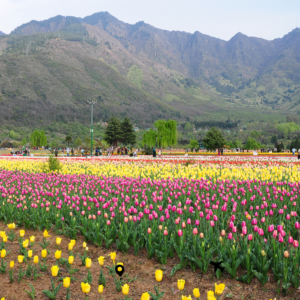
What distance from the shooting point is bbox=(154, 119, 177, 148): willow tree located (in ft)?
193

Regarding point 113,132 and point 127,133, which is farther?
point 127,133

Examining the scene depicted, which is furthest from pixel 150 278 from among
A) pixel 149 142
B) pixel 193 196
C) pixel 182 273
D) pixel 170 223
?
pixel 149 142

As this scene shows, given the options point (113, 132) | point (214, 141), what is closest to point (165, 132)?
point (214, 141)

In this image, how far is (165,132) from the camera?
5916 cm

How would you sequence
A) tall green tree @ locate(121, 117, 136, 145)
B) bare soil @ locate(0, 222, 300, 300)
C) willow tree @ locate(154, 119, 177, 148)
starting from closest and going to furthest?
bare soil @ locate(0, 222, 300, 300)
willow tree @ locate(154, 119, 177, 148)
tall green tree @ locate(121, 117, 136, 145)

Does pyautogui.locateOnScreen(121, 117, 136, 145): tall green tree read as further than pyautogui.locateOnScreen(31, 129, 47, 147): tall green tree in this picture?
No

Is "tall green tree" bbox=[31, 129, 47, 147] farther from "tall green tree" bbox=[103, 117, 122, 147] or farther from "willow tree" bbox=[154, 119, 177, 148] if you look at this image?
"willow tree" bbox=[154, 119, 177, 148]

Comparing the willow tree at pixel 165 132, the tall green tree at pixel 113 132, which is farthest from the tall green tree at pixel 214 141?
the tall green tree at pixel 113 132

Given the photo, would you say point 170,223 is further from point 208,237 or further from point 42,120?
point 42,120

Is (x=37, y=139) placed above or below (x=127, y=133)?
below

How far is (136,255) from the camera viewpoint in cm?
486

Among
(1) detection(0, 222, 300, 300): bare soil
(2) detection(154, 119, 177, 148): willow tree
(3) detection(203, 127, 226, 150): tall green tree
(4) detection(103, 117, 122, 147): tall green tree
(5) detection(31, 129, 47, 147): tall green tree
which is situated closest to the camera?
(1) detection(0, 222, 300, 300): bare soil

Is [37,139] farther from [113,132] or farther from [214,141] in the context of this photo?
[214,141]

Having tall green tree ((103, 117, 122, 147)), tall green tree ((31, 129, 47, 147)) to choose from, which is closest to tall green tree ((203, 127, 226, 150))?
tall green tree ((103, 117, 122, 147))
